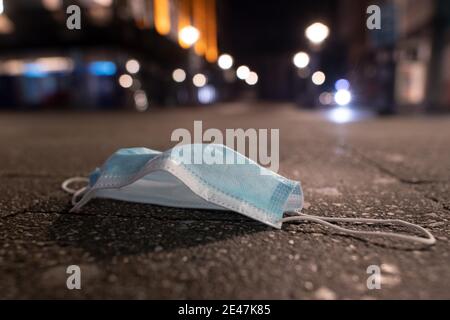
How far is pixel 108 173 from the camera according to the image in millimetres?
1763

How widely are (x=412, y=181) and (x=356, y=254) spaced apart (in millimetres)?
1533

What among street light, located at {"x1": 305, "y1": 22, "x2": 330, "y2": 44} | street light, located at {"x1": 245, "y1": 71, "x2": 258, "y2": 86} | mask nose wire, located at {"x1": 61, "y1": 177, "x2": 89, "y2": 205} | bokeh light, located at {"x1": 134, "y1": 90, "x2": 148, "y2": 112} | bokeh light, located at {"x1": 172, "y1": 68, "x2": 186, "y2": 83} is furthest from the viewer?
street light, located at {"x1": 245, "y1": 71, "x2": 258, "y2": 86}

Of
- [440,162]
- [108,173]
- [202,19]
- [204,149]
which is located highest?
[202,19]

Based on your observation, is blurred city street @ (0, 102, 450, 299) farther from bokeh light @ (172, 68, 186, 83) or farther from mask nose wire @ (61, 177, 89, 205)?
bokeh light @ (172, 68, 186, 83)

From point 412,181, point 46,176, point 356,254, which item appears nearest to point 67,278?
point 356,254

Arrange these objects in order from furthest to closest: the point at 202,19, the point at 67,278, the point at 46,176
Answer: the point at 202,19 < the point at 46,176 < the point at 67,278

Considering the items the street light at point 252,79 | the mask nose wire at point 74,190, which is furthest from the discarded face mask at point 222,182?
the street light at point 252,79

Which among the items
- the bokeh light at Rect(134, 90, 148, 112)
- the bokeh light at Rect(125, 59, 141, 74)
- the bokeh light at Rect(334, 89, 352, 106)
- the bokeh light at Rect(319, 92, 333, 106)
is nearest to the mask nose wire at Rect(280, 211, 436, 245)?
the bokeh light at Rect(334, 89, 352, 106)

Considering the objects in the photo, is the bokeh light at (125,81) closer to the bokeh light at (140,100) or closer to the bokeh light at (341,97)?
the bokeh light at (140,100)

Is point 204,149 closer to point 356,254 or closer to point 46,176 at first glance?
point 356,254

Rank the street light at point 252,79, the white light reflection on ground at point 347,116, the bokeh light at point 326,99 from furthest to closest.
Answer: the street light at point 252,79, the bokeh light at point 326,99, the white light reflection on ground at point 347,116

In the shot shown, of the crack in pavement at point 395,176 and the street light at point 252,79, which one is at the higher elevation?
the street light at point 252,79

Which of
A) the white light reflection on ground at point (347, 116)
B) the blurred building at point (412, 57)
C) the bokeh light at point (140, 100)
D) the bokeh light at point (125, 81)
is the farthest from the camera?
the bokeh light at point (140, 100)

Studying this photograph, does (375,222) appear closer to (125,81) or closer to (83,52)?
(125,81)
